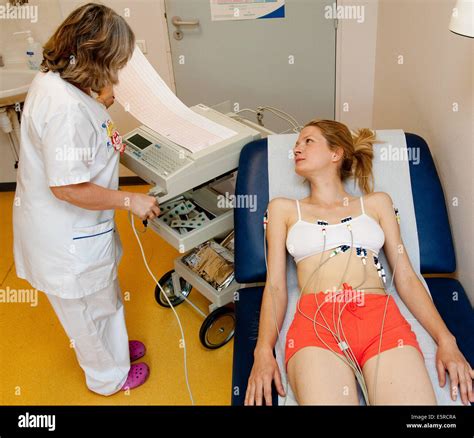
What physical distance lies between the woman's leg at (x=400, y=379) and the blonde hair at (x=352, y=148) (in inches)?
25.4

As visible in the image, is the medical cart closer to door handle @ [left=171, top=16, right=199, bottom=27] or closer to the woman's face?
the woman's face

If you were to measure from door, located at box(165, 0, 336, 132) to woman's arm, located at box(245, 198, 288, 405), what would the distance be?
1423 mm

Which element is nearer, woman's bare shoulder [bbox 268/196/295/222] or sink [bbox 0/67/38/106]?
woman's bare shoulder [bbox 268/196/295/222]

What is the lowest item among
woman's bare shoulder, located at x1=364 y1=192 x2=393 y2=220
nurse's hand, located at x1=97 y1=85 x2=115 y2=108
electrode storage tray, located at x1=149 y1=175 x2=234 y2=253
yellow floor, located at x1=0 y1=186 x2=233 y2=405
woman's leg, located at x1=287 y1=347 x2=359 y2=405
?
yellow floor, located at x1=0 y1=186 x2=233 y2=405

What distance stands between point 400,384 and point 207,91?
2196 millimetres

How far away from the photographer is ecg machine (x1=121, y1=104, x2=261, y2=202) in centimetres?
170

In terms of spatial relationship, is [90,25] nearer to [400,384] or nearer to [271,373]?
[271,373]

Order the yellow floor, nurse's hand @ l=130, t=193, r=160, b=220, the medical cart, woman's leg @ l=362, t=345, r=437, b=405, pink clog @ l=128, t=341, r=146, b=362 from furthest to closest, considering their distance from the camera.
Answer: pink clog @ l=128, t=341, r=146, b=362 < the yellow floor < the medical cart < nurse's hand @ l=130, t=193, r=160, b=220 < woman's leg @ l=362, t=345, r=437, b=405

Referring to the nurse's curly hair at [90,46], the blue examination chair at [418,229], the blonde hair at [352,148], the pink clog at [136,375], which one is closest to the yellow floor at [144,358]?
A: the pink clog at [136,375]

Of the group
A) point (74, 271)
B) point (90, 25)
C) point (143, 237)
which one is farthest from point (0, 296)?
point (90, 25)

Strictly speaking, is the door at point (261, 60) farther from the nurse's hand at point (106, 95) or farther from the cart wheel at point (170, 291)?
the nurse's hand at point (106, 95)

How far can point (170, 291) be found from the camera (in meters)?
2.49

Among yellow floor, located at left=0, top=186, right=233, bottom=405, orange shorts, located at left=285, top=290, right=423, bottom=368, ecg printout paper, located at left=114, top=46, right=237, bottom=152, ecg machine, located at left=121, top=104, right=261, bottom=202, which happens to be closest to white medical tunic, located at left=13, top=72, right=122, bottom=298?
ecg machine, located at left=121, top=104, right=261, bottom=202

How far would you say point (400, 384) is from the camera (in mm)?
1394
